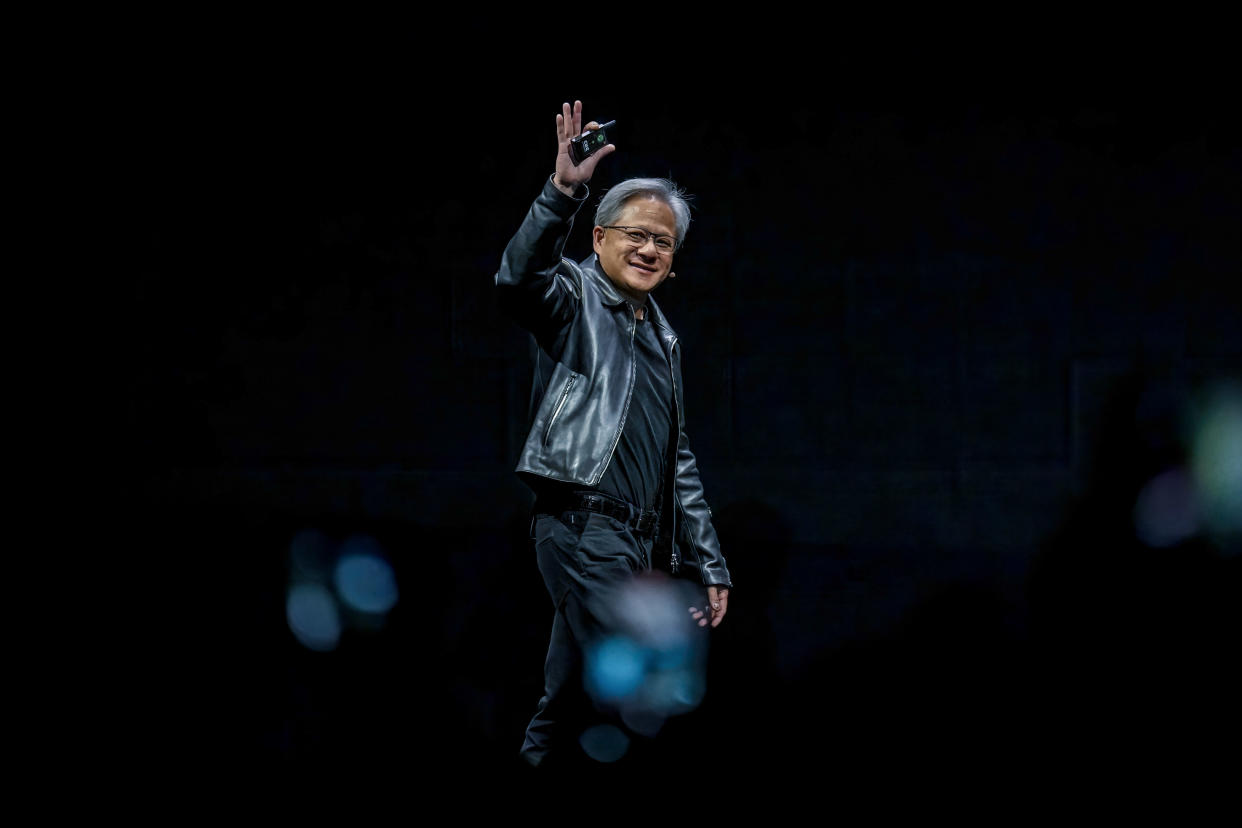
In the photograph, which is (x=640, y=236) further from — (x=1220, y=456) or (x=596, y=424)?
(x=1220, y=456)

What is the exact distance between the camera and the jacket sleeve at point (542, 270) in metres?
2.11

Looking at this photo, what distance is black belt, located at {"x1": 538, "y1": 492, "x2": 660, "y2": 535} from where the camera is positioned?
7.72 ft

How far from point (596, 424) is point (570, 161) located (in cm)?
62

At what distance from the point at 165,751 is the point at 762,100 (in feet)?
11.3

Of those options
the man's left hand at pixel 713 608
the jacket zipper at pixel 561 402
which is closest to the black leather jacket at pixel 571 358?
the jacket zipper at pixel 561 402

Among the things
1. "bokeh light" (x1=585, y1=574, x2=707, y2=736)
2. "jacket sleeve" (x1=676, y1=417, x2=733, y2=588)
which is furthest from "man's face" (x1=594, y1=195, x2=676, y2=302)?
"bokeh light" (x1=585, y1=574, x2=707, y2=736)

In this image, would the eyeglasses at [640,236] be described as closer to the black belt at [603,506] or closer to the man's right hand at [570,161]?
the man's right hand at [570,161]

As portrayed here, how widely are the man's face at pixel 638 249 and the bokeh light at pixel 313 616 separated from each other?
2.13 metres

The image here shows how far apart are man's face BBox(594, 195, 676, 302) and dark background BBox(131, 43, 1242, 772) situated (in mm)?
1818

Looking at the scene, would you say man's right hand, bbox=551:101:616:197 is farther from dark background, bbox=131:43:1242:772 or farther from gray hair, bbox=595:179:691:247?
dark background, bbox=131:43:1242:772

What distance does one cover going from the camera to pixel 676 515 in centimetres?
263

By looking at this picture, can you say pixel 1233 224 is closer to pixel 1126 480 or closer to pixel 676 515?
pixel 1126 480

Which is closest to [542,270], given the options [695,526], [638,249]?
[638,249]

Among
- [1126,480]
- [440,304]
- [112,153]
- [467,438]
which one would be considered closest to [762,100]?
[440,304]
